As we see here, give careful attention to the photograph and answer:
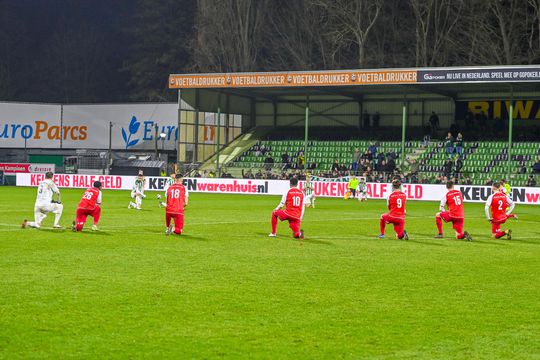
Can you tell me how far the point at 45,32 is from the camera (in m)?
118

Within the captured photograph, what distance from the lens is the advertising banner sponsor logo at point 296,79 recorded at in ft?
186

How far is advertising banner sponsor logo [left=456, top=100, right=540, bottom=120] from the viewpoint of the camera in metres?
63.0

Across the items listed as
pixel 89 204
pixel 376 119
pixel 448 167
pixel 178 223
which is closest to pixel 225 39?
pixel 376 119

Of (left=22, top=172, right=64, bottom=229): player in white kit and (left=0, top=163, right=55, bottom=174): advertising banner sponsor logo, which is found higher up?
(left=0, top=163, right=55, bottom=174): advertising banner sponsor logo

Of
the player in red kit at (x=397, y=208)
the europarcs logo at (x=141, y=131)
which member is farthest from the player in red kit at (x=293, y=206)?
the europarcs logo at (x=141, y=131)

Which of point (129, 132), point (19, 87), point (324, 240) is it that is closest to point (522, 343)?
A: point (324, 240)

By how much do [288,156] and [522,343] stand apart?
54.3 meters

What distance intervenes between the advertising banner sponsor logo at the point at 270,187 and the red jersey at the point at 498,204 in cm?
2114

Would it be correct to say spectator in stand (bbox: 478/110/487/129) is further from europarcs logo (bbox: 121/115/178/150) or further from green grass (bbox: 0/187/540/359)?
green grass (bbox: 0/187/540/359)

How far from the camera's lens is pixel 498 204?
25094 mm

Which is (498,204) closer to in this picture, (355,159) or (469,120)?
(355,159)

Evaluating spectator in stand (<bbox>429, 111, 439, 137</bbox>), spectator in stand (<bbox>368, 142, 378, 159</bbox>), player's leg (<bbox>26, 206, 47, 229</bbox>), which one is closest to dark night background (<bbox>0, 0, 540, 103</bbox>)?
spectator in stand (<bbox>429, 111, 439, 137</bbox>)

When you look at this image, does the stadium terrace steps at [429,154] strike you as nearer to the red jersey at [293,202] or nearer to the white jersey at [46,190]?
the red jersey at [293,202]

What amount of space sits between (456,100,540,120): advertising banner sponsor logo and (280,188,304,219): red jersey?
142 feet
